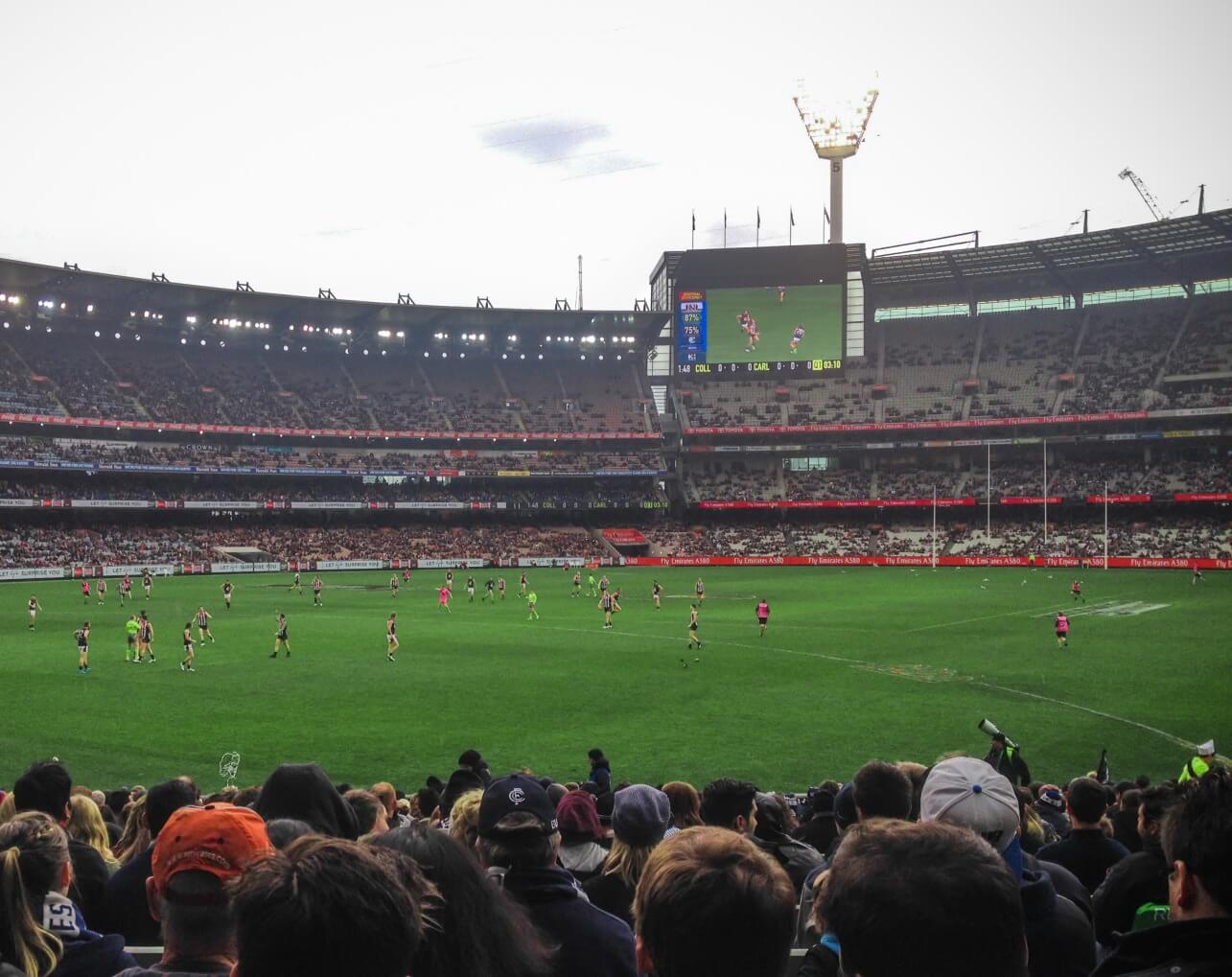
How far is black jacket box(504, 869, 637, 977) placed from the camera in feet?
13.0

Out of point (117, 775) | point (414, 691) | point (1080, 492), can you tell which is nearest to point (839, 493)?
point (1080, 492)

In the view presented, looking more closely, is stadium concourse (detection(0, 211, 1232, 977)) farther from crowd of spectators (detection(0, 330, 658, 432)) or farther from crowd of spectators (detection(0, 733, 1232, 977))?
crowd of spectators (detection(0, 330, 658, 432))

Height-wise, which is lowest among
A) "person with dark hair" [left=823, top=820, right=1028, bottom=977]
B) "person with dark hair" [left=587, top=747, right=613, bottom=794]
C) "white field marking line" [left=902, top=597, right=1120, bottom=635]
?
"white field marking line" [left=902, top=597, right=1120, bottom=635]

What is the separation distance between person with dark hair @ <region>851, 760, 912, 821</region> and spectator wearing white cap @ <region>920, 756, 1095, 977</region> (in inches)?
63.0

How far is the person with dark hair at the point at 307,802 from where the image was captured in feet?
16.6

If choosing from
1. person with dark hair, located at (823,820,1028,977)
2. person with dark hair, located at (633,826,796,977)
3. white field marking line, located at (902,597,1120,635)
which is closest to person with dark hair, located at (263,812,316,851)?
person with dark hair, located at (633,826,796,977)

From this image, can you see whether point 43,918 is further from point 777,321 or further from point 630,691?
point 777,321

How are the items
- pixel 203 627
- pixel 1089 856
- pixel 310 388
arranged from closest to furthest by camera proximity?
pixel 1089 856 < pixel 203 627 < pixel 310 388

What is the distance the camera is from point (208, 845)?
10.6 feet

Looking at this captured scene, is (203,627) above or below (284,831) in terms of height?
below

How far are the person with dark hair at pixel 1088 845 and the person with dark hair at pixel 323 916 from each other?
6.76 meters

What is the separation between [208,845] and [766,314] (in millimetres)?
93834

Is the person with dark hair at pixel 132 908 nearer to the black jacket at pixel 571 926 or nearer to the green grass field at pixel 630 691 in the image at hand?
the black jacket at pixel 571 926

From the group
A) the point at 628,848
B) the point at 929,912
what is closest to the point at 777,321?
the point at 628,848
